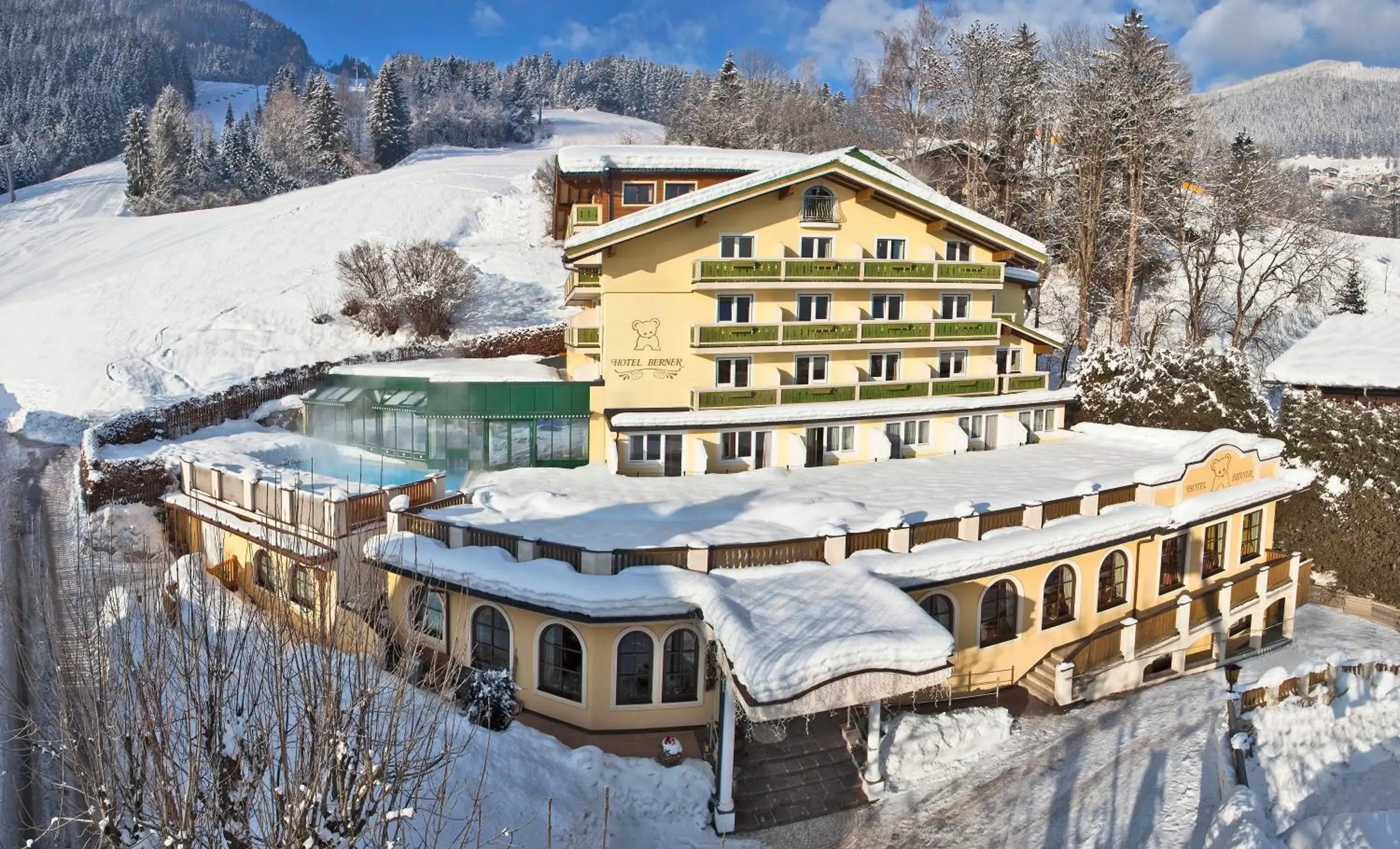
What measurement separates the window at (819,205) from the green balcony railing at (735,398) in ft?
22.1

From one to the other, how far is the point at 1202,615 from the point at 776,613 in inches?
627

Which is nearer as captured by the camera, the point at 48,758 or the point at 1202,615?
the point at 48,758

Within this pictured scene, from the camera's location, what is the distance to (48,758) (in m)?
15.8

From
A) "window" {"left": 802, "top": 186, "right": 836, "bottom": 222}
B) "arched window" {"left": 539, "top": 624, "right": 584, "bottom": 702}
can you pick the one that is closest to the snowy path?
"arched window" {"left": 539, "top": 624, "right": 584, "bottom": 702}

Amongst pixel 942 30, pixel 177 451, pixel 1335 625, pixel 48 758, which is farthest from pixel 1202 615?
pixel 942 30

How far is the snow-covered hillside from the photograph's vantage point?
4641cm

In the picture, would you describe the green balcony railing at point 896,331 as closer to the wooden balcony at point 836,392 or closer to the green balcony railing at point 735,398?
the wooden balcony at point 836,392

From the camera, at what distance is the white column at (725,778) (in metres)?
16.2

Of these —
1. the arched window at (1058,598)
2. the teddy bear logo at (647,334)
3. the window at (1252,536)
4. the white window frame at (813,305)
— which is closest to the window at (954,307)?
the white window frame at (813,305)

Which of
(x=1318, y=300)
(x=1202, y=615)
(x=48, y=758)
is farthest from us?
(x=1318, y=300)

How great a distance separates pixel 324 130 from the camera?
302 feet

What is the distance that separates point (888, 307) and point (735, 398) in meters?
7.96

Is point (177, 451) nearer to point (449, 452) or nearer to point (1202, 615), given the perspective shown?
point (449, 452)

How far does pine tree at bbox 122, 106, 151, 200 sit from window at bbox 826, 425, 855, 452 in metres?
84.3
